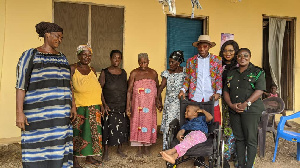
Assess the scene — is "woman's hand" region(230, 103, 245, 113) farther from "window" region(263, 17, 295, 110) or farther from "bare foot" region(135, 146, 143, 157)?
"window" region(263, 17, 295, 110)

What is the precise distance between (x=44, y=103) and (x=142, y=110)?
1.68 meters

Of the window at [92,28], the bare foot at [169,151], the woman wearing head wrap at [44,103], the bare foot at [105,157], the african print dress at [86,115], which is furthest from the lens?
the window at [92,28]

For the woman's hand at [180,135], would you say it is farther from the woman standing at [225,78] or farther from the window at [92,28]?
the window at [92,28]

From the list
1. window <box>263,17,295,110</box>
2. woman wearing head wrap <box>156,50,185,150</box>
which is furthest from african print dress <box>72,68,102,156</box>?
window <box>263,17,295,110</box>

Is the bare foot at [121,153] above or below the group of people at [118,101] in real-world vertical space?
below

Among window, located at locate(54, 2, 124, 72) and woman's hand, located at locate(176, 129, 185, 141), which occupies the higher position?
window, located at locate(54, 2, 124, 72)

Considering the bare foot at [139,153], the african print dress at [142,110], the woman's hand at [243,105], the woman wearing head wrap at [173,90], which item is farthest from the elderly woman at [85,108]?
the woman's hand at [243,105]

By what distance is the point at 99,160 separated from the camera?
3961 mm

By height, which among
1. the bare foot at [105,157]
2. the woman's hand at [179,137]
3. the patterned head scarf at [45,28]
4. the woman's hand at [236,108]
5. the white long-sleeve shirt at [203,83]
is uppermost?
the patterned head scarf at [45,28]

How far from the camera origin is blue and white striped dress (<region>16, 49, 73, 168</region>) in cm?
269

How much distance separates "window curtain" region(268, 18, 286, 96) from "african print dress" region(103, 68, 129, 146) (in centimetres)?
423

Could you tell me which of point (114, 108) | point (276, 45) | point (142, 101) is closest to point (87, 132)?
point (114, 108)

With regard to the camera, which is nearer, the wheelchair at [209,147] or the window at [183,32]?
the wheelchair at [209,147]

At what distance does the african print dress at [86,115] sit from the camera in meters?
3.46
